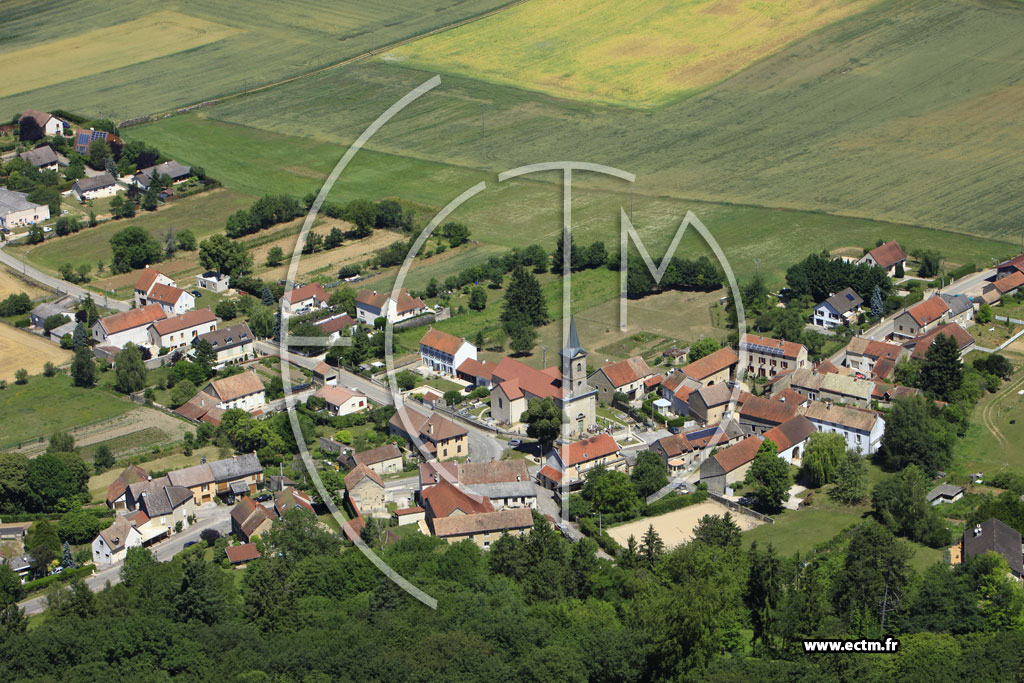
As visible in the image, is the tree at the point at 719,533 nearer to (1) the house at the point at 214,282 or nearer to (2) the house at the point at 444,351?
(2) the house at the point at 444,351

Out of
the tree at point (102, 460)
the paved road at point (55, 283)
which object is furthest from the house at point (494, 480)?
the paved road at point (55, 283)

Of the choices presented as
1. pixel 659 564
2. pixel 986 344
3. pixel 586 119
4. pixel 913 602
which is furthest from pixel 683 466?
pixel 586 119

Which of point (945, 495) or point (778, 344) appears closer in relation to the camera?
point (945, 495)

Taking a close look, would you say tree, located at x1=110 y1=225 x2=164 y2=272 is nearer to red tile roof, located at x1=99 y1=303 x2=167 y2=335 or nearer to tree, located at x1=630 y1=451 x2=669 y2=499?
red tile roof, located at x1=99 y1=303 x2=167 y2=335

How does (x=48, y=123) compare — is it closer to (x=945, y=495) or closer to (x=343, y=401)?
(x=343, y=401)

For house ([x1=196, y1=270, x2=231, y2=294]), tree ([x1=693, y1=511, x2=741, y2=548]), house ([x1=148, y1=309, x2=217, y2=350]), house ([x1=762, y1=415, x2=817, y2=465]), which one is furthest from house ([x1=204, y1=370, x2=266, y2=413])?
tree ([x1=693, y1=511, x2=741, y2=548])

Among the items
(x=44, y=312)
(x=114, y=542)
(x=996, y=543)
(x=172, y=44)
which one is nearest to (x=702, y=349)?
(x=996, y=543)
